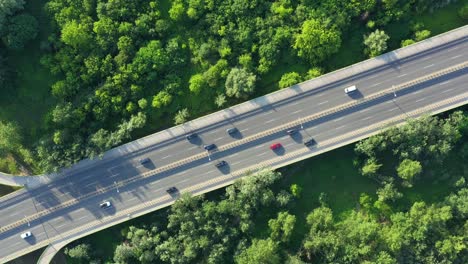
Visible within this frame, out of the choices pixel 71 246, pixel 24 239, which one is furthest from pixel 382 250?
pixel 24 239

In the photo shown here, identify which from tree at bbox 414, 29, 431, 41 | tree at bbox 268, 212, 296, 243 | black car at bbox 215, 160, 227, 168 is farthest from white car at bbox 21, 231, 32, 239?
tree at bbox 414, 29, 431, 41

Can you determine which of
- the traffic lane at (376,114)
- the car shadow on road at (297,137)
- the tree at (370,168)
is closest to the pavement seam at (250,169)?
the traffic lane at (376,114)

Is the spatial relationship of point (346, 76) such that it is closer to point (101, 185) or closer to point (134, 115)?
point (134, 115)

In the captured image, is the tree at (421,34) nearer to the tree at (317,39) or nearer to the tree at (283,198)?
the tree at (317,39)

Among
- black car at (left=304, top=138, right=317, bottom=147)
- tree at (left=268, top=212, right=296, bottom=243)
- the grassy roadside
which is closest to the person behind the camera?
tree at (left=268, top=212, right=296, bottom=243)

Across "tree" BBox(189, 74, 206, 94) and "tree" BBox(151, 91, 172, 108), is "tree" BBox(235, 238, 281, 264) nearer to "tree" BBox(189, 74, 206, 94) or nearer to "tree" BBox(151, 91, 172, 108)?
"tree" BBox(189, 74, 206, 94)

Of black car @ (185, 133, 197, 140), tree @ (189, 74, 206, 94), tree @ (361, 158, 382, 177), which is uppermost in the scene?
tree @ (189, 74, 206, 94)

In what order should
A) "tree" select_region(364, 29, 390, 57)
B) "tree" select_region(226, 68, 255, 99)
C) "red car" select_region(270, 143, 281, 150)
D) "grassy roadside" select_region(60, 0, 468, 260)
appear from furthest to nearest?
"grassy roadside" select_region(60, 0, 468, 260), "red car" select_region(270, 143, 281, 150), "tree" select_region(226, 68, 255, 99), "tree" select_region(364, 29, 390, 57)

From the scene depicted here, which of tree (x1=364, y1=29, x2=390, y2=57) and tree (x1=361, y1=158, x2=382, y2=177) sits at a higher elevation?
tree (x1=364, y1=29, x2=390, y2=57)
